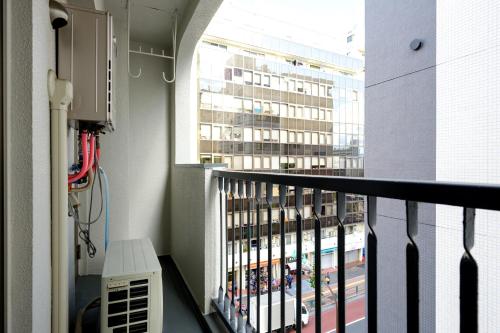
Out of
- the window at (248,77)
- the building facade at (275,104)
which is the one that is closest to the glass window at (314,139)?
the building facade at (275,104)

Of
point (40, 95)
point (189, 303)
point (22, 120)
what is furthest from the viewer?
point (189, 303)

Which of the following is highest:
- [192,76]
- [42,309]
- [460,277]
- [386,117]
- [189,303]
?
[192,76]

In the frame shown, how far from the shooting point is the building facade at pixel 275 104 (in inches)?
92.4

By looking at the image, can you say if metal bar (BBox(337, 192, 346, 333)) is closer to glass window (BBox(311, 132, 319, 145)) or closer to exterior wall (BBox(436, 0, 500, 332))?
exterior wall (BBox(436, 0, 500, 332))

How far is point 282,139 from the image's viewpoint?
252 centimetres

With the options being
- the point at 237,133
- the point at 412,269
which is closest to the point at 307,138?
the point at 237,133

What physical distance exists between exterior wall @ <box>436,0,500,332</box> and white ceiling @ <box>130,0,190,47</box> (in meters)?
2.16

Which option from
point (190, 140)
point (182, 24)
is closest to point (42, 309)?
point (190, 140)

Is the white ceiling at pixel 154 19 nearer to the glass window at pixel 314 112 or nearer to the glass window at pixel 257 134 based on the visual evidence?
the glass window at pixel 257 134

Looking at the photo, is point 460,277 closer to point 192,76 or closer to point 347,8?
point 347,8

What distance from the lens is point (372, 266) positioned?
59cm

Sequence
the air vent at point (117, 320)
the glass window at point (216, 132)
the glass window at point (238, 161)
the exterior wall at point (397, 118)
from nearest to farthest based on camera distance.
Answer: the air vent at point (117, 320) → the exterior wall at point (397, 118) → the glass window at point (238, 161) → the glass window at point (216, 132)

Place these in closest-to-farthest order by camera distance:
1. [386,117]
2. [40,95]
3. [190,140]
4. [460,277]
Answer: [460,277]
[40,95]
[386,117]
[190,140]

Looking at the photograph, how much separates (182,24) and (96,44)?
1.53 metres
